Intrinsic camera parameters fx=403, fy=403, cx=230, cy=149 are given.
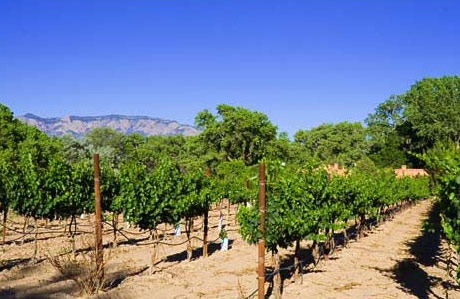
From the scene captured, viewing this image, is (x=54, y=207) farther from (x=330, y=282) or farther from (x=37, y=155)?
(x=37, y=155)

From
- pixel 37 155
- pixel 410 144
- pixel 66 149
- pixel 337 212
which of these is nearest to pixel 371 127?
pixel 410 144

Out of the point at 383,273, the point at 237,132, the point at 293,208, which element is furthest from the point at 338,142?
the point at 293,208

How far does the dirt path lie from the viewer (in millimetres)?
11363

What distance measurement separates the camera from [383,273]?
13.8m

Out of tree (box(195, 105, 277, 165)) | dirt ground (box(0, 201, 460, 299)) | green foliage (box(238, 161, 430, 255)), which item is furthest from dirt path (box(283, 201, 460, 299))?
tree (box(195, 105, 277, 165))

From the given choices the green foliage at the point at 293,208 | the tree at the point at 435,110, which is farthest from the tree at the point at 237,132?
the green foliage at the point at 293,208

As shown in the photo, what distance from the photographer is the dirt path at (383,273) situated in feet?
37.3

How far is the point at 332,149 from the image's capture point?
82.5m

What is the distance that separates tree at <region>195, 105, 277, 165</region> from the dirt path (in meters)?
29.4

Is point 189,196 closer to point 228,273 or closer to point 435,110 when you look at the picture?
point 228,273

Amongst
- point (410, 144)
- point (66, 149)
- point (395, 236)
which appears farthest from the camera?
point (410, 144)

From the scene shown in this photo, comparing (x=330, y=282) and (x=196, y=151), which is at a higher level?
(x=196, y=151)

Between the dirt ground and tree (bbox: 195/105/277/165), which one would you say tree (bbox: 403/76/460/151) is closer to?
tree (bbox: 195/105/277/165)

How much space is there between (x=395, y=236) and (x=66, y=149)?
53184 millimetres
